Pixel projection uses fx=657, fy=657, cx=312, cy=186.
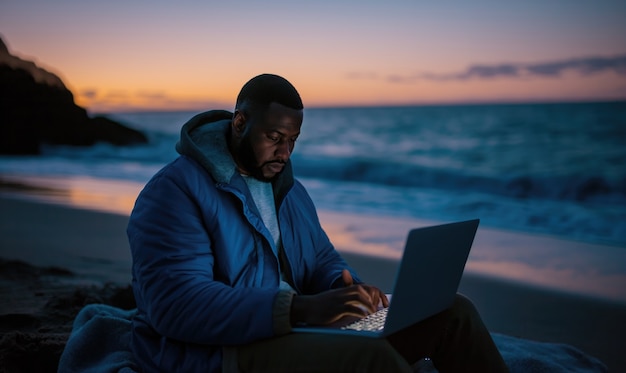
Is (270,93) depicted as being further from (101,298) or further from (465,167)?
(465,167)

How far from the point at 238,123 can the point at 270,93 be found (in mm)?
165

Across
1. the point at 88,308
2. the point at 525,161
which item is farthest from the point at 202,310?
the point at 525,161

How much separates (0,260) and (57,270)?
50 centimetres

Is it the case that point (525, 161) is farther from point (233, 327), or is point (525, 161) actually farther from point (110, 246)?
point (233, 327)

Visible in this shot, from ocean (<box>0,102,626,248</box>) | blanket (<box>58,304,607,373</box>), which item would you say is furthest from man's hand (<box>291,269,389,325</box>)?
ocean (<box>0,102,626,248</box>)

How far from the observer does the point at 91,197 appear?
27.9ft

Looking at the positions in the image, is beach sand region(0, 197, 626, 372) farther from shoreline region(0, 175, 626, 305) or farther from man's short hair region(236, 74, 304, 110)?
man's short hair region(236, 74, 304, 110)

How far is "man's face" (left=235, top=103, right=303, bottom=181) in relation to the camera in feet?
6.79

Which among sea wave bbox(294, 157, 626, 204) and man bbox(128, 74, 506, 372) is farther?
sea wave bbox(294, 157, 626, 204)

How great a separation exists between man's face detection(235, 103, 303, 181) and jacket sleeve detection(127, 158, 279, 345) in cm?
19

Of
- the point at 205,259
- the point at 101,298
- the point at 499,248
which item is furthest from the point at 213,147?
the point at 499,248

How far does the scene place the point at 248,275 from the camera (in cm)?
211

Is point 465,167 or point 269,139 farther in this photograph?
point 465,167

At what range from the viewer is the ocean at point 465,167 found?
27.5ft
